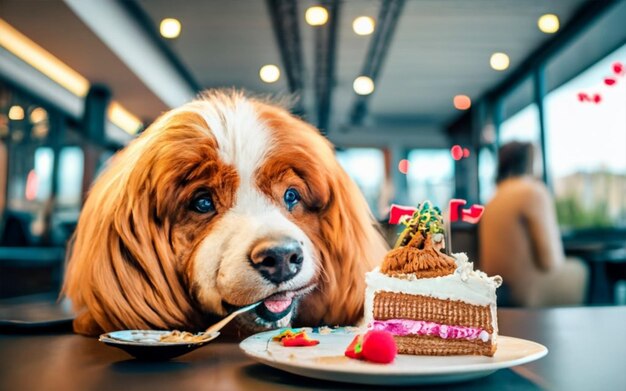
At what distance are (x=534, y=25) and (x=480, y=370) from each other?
2.38m

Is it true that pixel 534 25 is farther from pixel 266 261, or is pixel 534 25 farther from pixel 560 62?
pixel 266 261

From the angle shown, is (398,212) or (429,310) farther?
(398,212)

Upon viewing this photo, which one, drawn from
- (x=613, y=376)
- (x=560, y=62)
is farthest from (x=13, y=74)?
(x=613, y=376)

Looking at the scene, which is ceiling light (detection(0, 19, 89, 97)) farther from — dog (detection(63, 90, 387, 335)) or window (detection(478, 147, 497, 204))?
dog (detection(63, 90, 387, 335))

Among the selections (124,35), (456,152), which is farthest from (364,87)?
(124,35)

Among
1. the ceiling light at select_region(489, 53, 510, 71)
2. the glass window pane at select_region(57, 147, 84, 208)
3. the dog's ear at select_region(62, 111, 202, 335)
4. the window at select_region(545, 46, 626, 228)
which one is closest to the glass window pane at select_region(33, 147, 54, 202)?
the glass window pane at select_region(57, 147, 84, 208)

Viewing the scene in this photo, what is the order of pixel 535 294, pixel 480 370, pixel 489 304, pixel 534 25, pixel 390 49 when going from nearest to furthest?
pixel 480 370 → pixel 489 304 → pixel 535 294 → pixel 534 25 → pixel 390 49

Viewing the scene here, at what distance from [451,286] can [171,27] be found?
158cm

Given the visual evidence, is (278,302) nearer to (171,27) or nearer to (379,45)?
(171,27)

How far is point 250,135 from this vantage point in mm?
954

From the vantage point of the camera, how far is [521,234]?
2.25m

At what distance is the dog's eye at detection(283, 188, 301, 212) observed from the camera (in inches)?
Result: 37.2

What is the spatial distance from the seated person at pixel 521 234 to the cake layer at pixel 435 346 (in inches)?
35.0

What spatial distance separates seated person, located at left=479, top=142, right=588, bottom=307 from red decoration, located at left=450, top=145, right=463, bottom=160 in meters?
0.21
